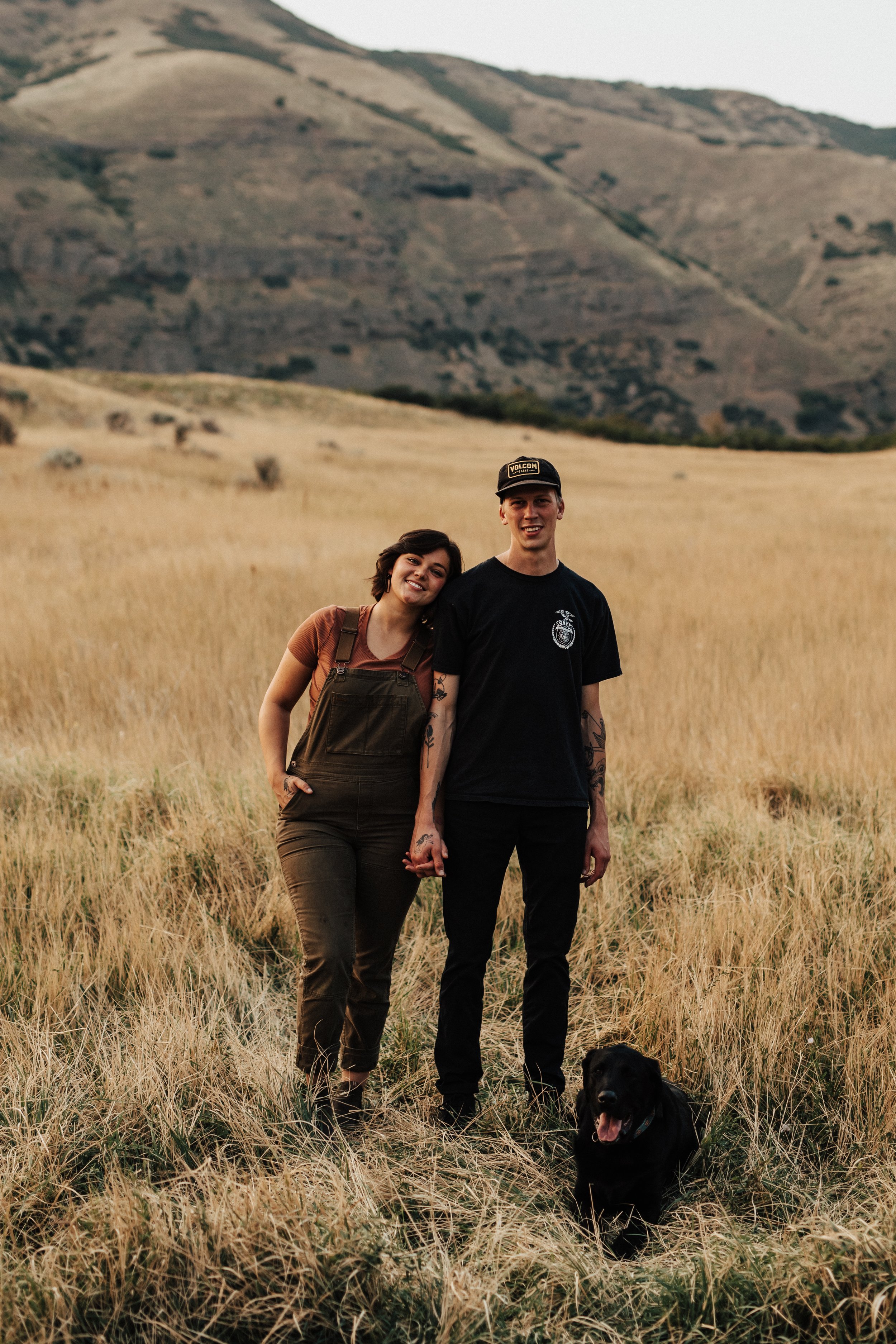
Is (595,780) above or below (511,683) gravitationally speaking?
below

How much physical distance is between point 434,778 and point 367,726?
0.28m

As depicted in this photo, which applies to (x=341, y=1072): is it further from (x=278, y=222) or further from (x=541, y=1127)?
(x=278, y=222)

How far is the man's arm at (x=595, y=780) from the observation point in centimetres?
319

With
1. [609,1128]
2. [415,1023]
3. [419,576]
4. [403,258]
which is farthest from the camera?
[403,258]

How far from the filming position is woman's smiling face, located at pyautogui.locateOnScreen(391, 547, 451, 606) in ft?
10.0

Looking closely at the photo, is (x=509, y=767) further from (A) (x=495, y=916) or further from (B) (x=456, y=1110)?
(B) (x=456, y=1110)

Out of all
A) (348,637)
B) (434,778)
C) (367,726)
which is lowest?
(434,778)

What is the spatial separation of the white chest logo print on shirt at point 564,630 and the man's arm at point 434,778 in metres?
0.35

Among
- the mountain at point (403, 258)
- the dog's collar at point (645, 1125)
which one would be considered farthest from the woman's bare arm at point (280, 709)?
the mountain at point (403, 258)

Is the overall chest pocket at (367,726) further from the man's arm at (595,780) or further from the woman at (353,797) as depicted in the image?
the man's arm at (595,780)

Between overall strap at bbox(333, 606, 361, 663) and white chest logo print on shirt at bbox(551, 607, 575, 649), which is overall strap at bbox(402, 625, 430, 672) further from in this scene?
white chest logo print on shirt at bbox(551, 607, 575, 649)

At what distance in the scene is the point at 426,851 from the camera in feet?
9.69

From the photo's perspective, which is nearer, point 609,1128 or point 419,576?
point 609,1128

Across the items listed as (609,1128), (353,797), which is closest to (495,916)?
(353,797)
